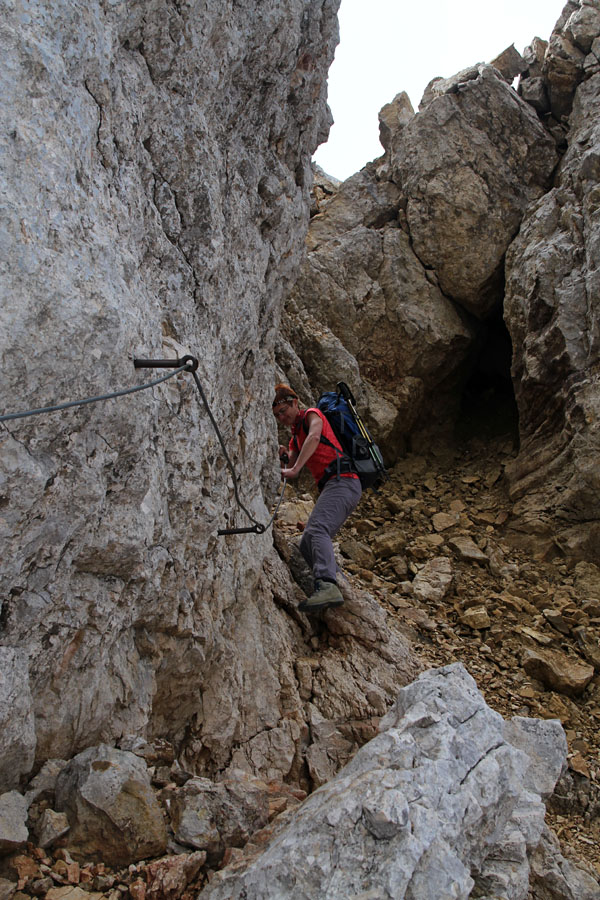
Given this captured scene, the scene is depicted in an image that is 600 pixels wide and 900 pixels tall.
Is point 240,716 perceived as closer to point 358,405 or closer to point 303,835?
point 303,835

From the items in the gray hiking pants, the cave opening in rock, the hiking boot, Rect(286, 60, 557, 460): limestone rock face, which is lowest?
the hiking boot

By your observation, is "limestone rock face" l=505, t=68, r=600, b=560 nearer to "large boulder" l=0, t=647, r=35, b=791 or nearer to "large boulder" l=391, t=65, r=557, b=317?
"large boulder" l=391, t=65, r=557, b=317

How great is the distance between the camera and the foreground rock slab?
108 inches

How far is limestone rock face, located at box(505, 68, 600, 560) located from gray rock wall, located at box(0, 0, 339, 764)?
5.36 m

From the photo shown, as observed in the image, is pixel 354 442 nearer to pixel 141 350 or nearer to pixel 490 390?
pixel 141 350

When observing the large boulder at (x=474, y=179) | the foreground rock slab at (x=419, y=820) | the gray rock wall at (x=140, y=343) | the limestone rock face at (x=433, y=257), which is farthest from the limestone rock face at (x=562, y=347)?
the foreground rock slab at (x=419, y=820)

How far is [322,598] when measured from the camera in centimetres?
610

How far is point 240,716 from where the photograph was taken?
5.07m

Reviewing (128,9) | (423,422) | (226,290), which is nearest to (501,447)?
(423,422)

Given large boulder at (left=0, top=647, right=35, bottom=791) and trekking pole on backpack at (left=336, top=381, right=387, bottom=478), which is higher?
trekking pole on backpack at (left=336, top=381, right=387, bottom=478)

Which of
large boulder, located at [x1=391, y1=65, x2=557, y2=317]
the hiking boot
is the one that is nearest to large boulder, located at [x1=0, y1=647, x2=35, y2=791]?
the hiking boot

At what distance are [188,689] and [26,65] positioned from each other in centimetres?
402

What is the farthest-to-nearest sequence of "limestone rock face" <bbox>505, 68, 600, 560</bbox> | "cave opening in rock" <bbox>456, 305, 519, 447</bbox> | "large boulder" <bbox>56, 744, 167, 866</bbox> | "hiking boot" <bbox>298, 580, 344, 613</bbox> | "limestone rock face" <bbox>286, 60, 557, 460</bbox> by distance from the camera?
"cave opening in rock" <bbox>456, 305, 519, 447</bbox>
"limestone rock face" <bbox>286, 60, 557, 460</bbox>
"limestone rock face" <bbox>505, 68, 600, 560</bbox>
"hiking boot" <bbox>298, 580, 344, 613</bbox>
"large boulder" <bbox>56, 744, 167, 866</bbox>

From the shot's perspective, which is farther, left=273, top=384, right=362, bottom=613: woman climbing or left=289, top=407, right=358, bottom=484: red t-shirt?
left=289, top=407, right=358, bottom=484: red t-shirt
